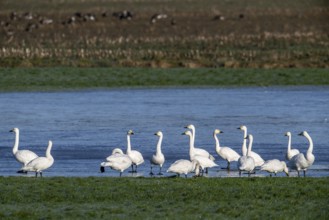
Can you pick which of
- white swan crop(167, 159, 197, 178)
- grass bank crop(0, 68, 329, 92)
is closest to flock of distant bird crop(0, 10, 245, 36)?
grass bank crop(0, 68, 329, 92)

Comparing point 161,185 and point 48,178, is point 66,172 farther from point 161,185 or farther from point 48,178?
point 161,185

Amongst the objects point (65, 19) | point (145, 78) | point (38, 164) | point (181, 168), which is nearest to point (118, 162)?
point (181, 168)

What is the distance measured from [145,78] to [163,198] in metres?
25.4

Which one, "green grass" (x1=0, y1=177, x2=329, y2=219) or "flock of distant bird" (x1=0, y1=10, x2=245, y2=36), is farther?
"flock of distant bird" (x1=0, y1=10, x2=245, y2=36)

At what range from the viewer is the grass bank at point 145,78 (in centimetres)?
3906

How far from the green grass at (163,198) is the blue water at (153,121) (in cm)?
247

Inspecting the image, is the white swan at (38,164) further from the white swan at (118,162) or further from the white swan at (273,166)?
the white swan at (273,166)

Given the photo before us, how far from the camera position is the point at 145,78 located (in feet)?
132

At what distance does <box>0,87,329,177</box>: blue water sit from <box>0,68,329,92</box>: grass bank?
1.38m

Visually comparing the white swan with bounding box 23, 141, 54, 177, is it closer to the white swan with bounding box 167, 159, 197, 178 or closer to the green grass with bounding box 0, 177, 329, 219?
the green grass with bounding box 0, 177, 329, 219

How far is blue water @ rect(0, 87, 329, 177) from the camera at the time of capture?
2152 cm

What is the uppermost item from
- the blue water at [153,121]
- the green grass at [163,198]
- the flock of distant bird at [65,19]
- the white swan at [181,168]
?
the flock of distant bird at [65,19]

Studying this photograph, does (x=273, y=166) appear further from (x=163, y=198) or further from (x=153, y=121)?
(x=153, y=121)

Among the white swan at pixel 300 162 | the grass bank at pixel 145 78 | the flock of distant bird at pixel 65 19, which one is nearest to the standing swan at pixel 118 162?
the white swan at pixel 300 162
